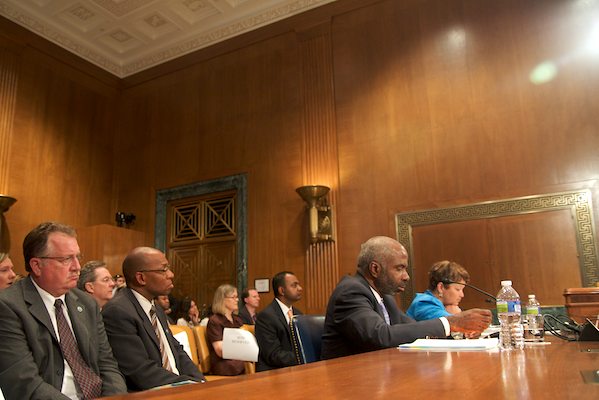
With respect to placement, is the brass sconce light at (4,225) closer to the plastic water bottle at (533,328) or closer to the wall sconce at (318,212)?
the wall sconce at (318,212)

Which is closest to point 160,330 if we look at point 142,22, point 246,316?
point 246,316

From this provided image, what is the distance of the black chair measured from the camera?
7.70 ft

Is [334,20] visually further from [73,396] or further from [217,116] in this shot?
[73,396]

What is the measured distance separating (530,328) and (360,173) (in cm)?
404

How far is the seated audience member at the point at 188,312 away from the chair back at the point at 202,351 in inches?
95.8

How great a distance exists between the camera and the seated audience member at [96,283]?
341 cm

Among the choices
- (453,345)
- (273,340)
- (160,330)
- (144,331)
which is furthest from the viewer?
(273,340)

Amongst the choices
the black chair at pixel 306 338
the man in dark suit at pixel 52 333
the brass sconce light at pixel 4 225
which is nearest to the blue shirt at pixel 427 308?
the black chair at pixel 306 338

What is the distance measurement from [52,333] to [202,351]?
2063mm

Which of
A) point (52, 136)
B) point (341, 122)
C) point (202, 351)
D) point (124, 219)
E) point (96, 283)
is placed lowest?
point (202, 351)

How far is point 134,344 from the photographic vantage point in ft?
7.96

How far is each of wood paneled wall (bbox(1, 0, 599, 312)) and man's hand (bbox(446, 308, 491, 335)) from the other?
139 inches

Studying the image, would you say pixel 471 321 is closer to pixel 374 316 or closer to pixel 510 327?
pixel 510 327

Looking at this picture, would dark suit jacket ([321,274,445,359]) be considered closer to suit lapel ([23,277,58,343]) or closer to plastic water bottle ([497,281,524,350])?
plastic water bottle ([497,281,524,350])
